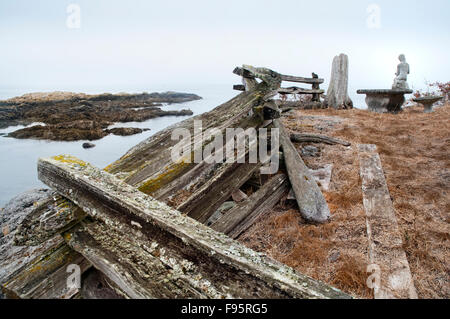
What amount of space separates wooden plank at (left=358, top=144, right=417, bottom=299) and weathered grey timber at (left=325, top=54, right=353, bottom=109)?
7.13 metres

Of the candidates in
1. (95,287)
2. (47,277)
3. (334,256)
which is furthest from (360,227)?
(47,277)

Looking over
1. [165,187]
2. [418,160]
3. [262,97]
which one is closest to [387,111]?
[418,160]

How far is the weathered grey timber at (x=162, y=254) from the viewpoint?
110 centimetres

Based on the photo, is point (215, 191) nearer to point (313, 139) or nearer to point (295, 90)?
point (313, 139)

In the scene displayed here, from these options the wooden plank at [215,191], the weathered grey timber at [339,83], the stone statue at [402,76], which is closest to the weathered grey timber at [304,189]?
the wooden plank at [215,191]

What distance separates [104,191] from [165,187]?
71 cm

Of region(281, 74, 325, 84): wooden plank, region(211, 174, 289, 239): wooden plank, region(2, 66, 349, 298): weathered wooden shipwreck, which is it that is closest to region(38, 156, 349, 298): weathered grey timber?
region(2, 66, 349, 298): weathered wooden shipwreck

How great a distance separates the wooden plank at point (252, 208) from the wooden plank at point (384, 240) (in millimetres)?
1021

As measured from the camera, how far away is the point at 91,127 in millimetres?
10516

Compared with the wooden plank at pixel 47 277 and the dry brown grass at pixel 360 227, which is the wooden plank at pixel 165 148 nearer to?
the wooden plank at pixel 47 277

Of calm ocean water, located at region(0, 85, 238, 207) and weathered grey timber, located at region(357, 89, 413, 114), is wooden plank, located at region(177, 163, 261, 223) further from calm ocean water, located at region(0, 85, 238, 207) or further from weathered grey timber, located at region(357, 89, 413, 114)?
weathered grey timber, located at region(357, 89, 413, 114)

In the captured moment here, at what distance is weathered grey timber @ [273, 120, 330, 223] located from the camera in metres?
2.92
